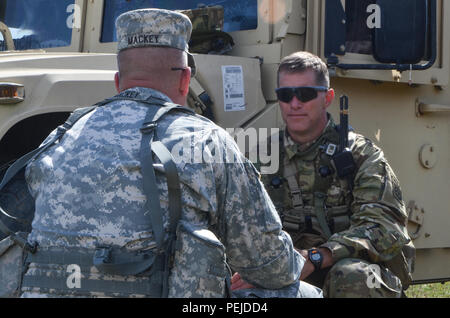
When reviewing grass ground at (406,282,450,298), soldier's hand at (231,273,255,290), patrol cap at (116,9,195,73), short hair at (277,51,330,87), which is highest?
patrol cap at (116,9,195,73)

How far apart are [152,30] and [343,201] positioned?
1285 mm

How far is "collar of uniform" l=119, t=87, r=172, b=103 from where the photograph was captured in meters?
2.01

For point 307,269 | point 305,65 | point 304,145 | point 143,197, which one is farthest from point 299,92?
point 143,197

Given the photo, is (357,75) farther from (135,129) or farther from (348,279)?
(135,129)

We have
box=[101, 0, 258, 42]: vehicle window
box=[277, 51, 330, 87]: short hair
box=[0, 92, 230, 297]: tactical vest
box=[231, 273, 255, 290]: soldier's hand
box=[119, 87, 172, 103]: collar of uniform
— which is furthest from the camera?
box=[101, 0, 258, 42]: vehicle window

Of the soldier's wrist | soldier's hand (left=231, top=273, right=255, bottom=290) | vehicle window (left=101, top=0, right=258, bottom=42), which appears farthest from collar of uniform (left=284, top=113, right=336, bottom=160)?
soldier's hand (left=231, top=273, right=255, bottom=290)

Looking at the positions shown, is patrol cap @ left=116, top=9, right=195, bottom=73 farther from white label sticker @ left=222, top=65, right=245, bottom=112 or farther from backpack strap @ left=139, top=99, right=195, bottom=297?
white label sticker @ left=222, top=65, right=245, bottom=112

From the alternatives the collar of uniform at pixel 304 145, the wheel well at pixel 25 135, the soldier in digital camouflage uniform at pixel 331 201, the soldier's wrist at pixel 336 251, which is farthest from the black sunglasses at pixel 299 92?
the wheel well at pixel 25 135

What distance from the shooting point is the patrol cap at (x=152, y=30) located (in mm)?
2057

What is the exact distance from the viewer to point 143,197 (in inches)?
71.5

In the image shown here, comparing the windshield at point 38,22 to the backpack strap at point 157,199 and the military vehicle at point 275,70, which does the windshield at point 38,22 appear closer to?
the military vehicle at point 275,70

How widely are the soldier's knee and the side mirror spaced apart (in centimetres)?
107

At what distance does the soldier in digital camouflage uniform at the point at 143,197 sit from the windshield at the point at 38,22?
1.98 m
